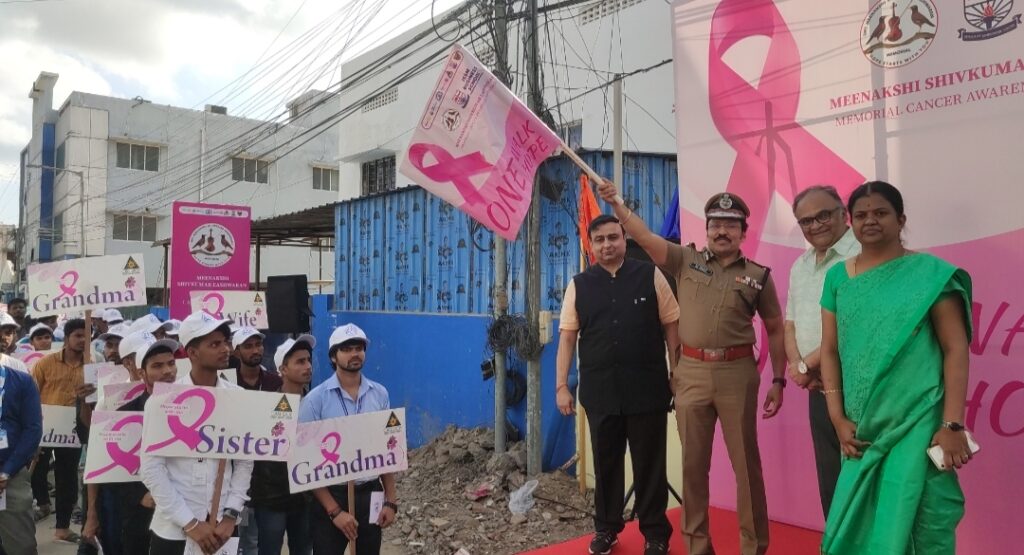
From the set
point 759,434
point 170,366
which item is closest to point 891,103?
point 759,434

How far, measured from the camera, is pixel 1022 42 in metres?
3.12

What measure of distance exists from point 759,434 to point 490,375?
3931mm

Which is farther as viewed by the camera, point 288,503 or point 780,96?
point 780,96

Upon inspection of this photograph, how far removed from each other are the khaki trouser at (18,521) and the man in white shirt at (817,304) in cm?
410

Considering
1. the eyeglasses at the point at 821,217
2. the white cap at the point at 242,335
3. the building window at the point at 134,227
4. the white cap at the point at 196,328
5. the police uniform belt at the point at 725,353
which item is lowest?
the police uniform belt at the point at 725,353

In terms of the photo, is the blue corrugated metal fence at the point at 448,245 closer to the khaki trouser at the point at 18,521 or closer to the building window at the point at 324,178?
the khaki trouser at the point at 18,521

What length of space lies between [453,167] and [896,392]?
2.29 metres

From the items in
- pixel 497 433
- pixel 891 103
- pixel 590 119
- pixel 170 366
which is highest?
pixel 590 119

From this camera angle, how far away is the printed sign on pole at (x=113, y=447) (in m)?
3.24

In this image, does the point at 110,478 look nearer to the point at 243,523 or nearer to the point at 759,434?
the point at 243,523

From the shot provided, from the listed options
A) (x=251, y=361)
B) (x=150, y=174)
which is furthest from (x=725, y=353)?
(x=150, y=174)

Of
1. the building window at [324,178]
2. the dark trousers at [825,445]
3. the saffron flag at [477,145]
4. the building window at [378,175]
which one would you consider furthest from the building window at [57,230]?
the dark trousers at [825,445]

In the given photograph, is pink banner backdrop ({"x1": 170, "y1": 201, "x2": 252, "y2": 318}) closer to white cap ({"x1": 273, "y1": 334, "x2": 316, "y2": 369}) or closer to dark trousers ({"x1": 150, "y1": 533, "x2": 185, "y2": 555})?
white cap ({"x1": 273, "y1": 334, "x2": 316, "y2": 369})

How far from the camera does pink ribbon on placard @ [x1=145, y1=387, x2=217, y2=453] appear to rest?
2.89 metres
